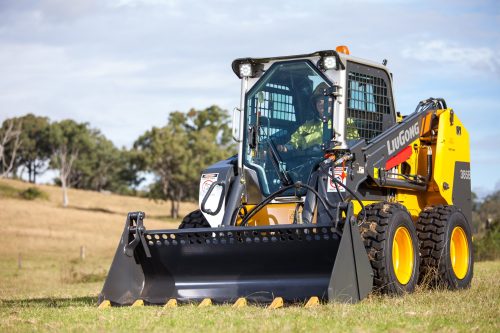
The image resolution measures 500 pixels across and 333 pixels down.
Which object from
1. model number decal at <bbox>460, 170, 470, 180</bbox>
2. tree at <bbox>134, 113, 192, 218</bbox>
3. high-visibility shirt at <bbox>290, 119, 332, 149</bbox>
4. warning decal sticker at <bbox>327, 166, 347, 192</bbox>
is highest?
tree at <bbox>134, 113, 192, 218</bbox>

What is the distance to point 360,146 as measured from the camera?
962 cm

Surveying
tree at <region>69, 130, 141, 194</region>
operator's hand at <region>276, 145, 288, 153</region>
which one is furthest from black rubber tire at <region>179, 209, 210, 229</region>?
tree at <region>69, 130, 141, 194</region>

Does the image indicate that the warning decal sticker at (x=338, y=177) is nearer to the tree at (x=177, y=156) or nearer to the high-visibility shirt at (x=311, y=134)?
the high-visibility shirt at (x=311, y=134)

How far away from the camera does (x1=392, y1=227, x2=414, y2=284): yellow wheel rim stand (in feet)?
30.7

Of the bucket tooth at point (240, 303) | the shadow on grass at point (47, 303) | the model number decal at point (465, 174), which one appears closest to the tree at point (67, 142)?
the shadow on grass at point (47, 303)

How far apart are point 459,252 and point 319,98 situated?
2.92m

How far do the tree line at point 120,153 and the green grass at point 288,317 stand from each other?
197 feet

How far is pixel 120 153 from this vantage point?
91938 mm

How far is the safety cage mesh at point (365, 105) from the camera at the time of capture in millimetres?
9945

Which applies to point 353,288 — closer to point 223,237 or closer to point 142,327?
point 223,237

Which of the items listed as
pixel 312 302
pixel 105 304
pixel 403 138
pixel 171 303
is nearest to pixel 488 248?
pixel 403 138

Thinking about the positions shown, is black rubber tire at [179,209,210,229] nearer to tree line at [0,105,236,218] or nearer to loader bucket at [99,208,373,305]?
loader bucket at [99,208,373,305]

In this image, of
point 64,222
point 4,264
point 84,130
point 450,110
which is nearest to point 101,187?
point 84,130

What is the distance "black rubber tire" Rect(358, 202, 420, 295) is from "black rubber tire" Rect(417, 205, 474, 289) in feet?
2.52
